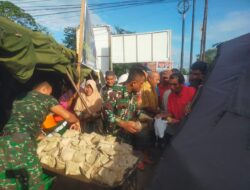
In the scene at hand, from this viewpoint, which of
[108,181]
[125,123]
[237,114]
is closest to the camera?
[237,114]

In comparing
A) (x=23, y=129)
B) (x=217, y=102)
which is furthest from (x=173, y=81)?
(x=23, y=129)

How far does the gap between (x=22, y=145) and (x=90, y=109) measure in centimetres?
201

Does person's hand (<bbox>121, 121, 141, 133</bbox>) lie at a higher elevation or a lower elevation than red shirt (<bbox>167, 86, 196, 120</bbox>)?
lower

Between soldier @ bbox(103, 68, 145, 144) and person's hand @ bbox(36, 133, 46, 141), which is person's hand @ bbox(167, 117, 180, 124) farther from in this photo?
person's hand @ bbox(36, 133, 46, 141)

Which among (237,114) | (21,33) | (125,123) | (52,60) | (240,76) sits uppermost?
(21,33)

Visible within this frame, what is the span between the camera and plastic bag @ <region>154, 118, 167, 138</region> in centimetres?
432

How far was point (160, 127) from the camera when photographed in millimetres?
4332

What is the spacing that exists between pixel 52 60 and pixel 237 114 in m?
2.01

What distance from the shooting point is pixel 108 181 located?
286cm

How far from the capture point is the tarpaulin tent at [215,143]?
2068 millimetres

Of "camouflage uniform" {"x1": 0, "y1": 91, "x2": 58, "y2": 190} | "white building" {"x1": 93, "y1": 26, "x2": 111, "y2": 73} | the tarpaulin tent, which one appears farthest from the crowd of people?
"white building" {"x1": 93, "y1": 26, "x2": 111, "y2": 73}

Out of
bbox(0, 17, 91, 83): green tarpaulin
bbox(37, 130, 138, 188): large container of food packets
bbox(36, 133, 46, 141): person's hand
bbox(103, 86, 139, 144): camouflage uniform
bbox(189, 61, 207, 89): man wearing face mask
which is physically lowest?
bbox(37, 130, 138, 188): large container of food packets

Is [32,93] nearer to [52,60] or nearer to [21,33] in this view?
[52,60]

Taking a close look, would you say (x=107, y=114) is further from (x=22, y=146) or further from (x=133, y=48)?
(x=133, y=48)
